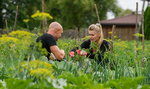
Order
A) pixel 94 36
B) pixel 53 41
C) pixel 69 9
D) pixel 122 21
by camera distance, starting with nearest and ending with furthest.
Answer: pixel 53 41 → pixel 94 36 → pixel 69 9 → pixel 122 21

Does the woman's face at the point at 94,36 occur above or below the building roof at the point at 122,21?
above

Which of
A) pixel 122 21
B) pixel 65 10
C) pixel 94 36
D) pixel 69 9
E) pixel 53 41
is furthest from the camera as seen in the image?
pixel 122 21

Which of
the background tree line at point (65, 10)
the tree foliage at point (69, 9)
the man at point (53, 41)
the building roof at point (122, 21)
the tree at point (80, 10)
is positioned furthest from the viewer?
the tree at point (80, 10)

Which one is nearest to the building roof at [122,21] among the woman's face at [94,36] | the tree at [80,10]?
the tree at [80,10]

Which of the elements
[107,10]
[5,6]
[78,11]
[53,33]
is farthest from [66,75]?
[107,10]

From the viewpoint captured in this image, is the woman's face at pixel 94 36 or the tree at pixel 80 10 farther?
the tree at pixel 80 10

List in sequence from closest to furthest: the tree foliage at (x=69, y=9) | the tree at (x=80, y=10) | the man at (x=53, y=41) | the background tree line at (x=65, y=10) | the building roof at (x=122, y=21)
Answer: the man at (x=53, y=41) < the background tree line at (x=65, y=10) < the tree foliage at (x=69, y=9) < the building roof at (x=122, y=21) < the tree at (x=80, y=10)

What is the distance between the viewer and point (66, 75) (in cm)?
310

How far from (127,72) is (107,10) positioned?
41.6 metres

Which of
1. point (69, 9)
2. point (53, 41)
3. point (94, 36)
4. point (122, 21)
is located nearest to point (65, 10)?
point (69, 9)

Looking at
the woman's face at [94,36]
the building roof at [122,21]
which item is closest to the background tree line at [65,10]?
the building roof at [122,21]

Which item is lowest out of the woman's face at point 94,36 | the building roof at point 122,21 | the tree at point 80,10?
the building roof at point 122,21

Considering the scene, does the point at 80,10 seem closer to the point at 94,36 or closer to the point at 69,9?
the point at 69,9

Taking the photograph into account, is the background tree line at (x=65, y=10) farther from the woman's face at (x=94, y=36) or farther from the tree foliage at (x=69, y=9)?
the woman's face at (x=94, y=36)
